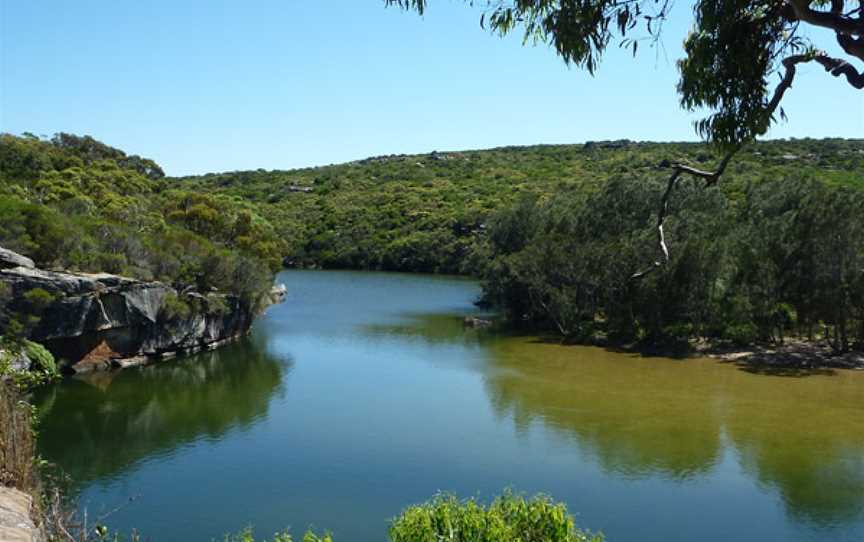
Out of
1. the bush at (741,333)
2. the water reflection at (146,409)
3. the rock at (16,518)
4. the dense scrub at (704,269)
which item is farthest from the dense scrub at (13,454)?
the bush at (741,333)

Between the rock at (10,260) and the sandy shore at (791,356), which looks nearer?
the rock at (10,260)

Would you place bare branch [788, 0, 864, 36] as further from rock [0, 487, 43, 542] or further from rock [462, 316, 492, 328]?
rock [462, 316, 492, 328]

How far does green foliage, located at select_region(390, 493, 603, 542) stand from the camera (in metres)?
8.96

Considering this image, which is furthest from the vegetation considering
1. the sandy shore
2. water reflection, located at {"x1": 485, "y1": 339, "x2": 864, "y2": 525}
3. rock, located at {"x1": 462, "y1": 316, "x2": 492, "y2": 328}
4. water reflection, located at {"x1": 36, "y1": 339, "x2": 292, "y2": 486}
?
water reflection, located at {"x1": 485, "y1": 339, "x2": 864, "y2": 525}

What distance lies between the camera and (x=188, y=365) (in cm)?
3425

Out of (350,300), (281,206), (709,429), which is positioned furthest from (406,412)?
(281,206)

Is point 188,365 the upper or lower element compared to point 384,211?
lower

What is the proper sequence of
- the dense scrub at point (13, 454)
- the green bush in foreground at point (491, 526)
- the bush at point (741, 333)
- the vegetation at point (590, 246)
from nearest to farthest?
the dense scrub at point (13, 454) < the green bush in foreground at point (491, 526) < the vegetation at point (590, 246) < the bush at point (741, 333)

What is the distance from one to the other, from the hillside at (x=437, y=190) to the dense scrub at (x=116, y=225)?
15.3m

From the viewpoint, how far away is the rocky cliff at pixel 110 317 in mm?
28422

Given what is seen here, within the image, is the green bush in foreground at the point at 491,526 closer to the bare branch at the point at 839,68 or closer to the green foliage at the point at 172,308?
the bare branch at the point at 839,68

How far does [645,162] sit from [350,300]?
4321cm

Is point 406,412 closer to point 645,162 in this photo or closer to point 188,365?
point 188,365

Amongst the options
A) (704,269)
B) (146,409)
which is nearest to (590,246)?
(704,269)
